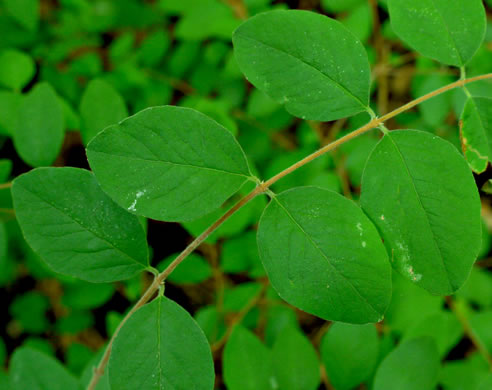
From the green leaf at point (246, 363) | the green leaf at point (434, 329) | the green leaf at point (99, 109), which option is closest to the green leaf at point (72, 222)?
the green leaf at point (99, 109)

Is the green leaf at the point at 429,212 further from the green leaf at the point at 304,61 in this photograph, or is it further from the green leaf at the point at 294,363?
the green leaf at the point at 294,363

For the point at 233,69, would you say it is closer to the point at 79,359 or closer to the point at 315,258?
the point at 315,258

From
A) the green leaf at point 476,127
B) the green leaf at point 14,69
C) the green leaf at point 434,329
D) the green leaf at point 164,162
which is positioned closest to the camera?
the green leaf at point 164,162

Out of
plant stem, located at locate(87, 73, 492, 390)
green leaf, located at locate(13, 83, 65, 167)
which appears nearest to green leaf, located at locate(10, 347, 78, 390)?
plant stem, located at locate(87, 73, 492, 390)

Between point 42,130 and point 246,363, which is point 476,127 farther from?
point 42,130

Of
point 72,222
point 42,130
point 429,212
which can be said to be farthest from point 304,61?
point 42,130

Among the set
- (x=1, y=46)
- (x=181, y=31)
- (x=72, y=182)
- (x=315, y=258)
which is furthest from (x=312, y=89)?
(x=1, y=46)
